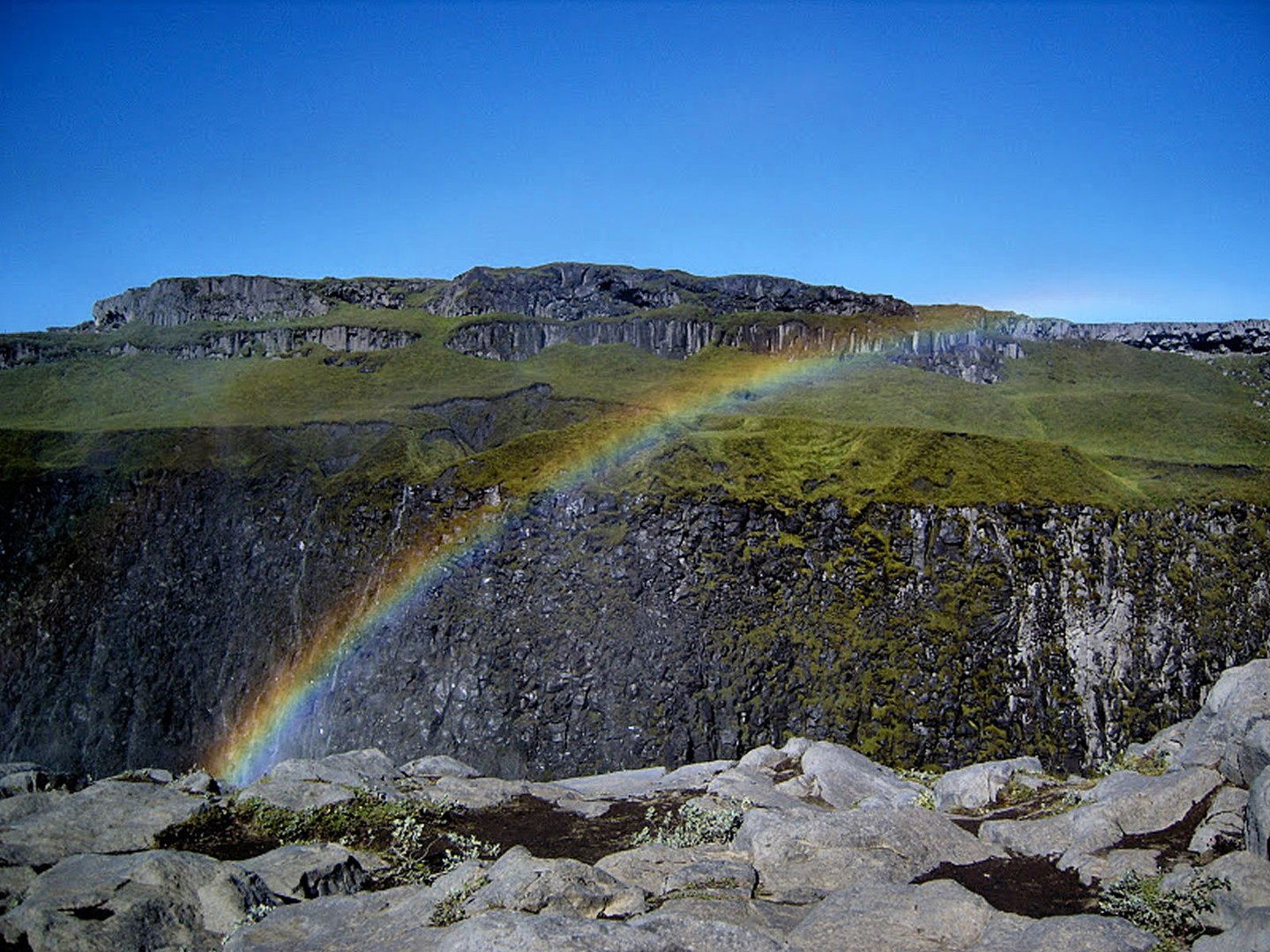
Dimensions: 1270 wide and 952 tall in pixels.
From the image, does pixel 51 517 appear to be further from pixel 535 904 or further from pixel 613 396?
pixel 535 904

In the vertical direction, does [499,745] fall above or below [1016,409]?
below

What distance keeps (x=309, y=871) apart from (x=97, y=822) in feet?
22.1

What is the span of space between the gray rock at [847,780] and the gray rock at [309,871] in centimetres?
1349

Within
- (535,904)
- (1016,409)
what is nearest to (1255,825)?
(535,904)

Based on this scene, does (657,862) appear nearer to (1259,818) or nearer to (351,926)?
(351,926)

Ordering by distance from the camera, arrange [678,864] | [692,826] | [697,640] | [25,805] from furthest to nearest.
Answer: [697,640] → [25,805] → [692,826] → [678,864]

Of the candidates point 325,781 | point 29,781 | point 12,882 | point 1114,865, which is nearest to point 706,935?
point 1114,865

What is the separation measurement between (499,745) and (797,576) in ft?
71.1

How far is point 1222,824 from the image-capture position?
15867mm

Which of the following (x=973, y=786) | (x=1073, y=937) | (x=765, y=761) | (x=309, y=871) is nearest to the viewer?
(x=1073, y=937)

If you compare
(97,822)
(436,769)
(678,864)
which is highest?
(678,864)

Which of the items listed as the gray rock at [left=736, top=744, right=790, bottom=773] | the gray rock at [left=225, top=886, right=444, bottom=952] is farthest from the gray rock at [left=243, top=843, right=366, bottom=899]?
the gray rock at [left=736, top=744, right=790, bottom=773]

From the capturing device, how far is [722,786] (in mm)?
26375

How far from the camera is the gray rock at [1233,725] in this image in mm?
17203
